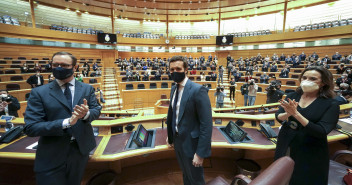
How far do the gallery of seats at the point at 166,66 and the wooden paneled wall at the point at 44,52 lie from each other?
7cm

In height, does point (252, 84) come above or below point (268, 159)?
above

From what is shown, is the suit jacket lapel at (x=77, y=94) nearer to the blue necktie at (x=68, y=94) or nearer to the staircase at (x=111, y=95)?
the blue necktie at (x=68, y=94)

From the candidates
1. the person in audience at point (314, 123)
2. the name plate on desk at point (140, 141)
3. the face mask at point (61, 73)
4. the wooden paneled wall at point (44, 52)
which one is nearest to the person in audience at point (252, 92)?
the person in audience at point (314, 123)

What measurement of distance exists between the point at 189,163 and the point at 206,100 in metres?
0.67

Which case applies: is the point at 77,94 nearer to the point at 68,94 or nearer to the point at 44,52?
the point at 68,94

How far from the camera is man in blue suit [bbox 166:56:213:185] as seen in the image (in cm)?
148

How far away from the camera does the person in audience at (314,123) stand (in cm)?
136

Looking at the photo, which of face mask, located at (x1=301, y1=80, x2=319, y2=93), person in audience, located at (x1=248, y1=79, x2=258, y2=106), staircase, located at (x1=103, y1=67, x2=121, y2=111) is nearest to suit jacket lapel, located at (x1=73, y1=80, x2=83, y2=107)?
face mask, located at (x1=301, y1=80, x2=319, y2=93)

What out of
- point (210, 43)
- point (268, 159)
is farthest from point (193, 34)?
point (268, 159)

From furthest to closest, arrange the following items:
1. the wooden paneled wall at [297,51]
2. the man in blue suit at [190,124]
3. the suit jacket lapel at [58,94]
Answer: the wooden paneled wall at [297,51], the man in blue suit at [190,124], the suit jacket lapel at [58,94]

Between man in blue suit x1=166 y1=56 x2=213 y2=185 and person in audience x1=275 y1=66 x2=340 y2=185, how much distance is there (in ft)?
2.32

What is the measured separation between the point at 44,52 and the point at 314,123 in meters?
19.2

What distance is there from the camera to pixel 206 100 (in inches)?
60.4

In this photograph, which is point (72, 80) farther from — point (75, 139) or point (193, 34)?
point (193, 34)
